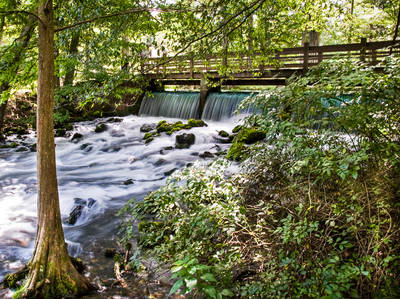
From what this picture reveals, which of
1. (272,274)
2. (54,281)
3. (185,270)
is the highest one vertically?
(185,270)

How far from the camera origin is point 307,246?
2.91 metres

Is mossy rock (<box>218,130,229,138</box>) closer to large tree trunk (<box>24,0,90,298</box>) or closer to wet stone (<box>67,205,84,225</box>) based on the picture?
wet stone (<box>67,205,84,225</box>)

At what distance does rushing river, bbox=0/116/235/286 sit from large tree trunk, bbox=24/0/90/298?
1.63 m

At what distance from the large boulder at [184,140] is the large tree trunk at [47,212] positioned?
8.28 meters

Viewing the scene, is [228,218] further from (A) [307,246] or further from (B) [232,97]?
(B) [232,97]

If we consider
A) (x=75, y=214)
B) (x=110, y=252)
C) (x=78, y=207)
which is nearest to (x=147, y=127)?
(x=78, y=207)

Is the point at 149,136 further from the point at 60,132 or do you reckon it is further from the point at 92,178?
the point at 60,132

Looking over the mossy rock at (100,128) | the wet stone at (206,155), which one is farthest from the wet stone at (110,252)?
the mossy rock at (100,128)

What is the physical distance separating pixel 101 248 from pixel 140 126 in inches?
431

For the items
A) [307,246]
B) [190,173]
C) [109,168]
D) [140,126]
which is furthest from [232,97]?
[307,246]

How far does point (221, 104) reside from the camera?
645 inches

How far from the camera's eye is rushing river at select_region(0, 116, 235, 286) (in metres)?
6.49

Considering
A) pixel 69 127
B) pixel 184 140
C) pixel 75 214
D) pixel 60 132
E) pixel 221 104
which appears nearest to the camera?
pixel 75 214

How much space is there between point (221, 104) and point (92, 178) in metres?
8.10
